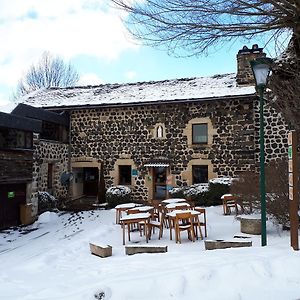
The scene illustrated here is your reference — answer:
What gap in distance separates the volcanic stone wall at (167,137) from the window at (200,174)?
424mm

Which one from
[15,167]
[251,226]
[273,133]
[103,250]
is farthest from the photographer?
[273,133]

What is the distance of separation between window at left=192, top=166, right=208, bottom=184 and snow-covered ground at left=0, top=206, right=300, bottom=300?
6974 millimetres

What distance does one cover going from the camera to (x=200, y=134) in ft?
50.9

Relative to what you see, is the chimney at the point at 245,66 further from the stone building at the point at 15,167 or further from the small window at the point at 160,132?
the stone building at the point at 15,167

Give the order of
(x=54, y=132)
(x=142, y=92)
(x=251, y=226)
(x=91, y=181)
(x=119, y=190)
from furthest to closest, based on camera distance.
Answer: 1. (x=91, y=181)
2. (x=142, y=92)
3. (x=54, y=132)
4. (x=119, y=190)
5. (x=251, y=226)

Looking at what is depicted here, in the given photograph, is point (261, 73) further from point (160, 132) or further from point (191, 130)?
point (160, 132)

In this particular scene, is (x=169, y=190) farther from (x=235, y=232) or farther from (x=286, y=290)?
(x=286, y=290)

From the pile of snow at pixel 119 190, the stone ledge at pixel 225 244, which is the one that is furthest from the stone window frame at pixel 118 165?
the stone ledge at pixel 225 244

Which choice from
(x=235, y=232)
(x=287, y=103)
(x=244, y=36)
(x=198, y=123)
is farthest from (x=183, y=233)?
(x=198, y=123)

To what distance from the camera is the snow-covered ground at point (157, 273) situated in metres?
4.09

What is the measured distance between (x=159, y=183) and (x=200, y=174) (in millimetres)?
2019

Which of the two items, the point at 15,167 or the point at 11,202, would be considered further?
the point at 11,202

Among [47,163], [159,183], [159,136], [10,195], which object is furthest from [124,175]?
[10,195]

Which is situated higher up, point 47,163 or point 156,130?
point 156,130
